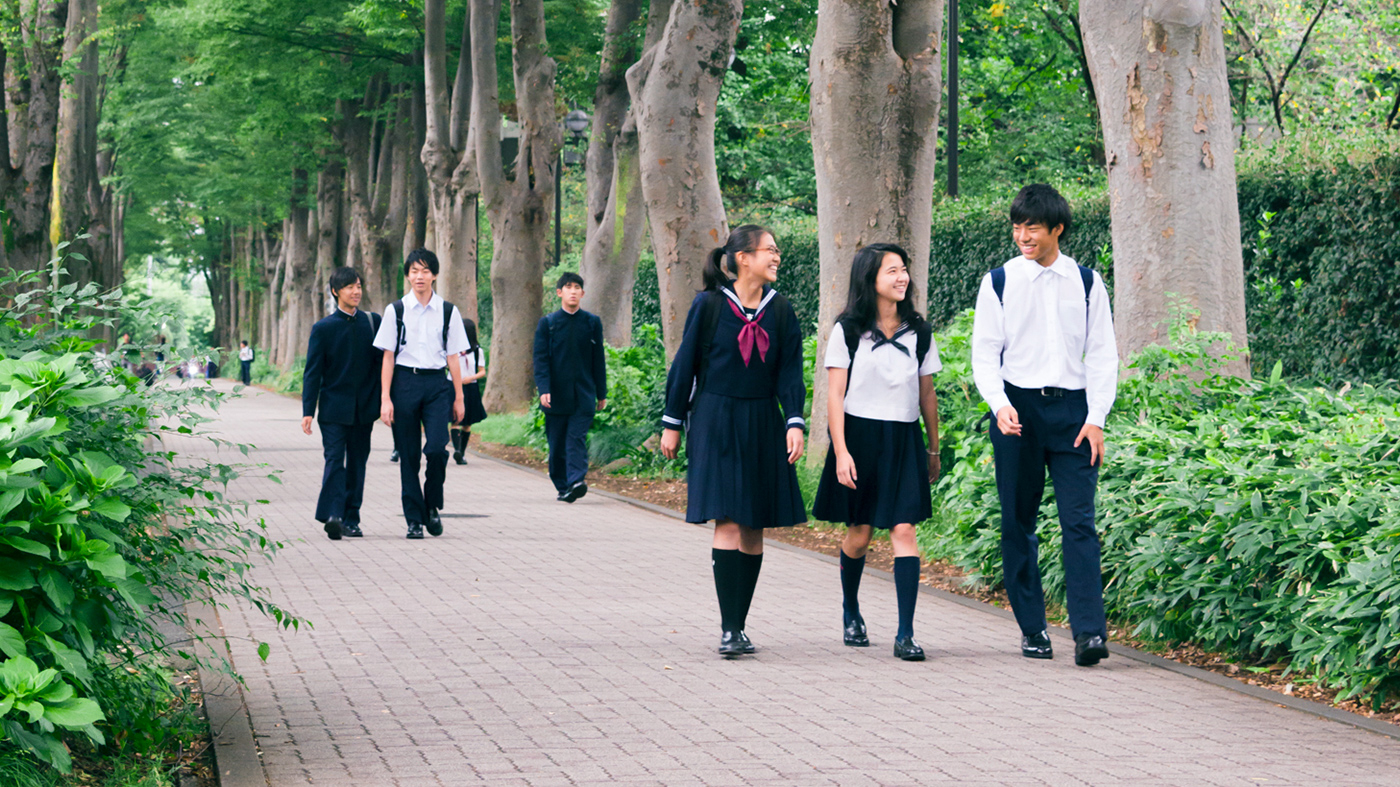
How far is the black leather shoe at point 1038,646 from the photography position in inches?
261

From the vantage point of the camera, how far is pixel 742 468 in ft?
21.8

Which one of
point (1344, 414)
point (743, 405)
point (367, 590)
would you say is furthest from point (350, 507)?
point (1344, 414)

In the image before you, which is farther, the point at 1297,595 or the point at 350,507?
the point at 350,507

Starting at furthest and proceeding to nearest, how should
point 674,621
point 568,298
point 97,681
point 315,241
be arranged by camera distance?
point 315,241 < point 568,298 < point 674,621 < point 97,681

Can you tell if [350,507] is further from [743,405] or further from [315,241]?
[315,241]

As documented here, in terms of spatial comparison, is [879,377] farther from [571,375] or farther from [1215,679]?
[571,375]

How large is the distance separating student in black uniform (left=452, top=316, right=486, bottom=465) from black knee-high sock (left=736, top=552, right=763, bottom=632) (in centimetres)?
502

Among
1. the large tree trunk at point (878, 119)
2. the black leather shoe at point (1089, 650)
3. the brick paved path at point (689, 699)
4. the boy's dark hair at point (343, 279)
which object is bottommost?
the brick paved path at point (689, 699)

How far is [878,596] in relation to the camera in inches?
331

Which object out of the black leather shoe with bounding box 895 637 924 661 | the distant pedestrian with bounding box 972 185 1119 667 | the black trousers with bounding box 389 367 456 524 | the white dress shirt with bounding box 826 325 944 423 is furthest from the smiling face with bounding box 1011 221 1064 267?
the black trousers with bounding box 389 367 456 524

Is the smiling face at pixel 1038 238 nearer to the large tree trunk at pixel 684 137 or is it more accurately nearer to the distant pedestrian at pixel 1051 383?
the distant pedestrian at pixel 1051 383

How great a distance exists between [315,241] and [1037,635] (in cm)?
4061

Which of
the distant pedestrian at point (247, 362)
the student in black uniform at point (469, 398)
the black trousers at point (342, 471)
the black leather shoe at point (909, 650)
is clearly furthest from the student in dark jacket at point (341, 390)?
the distant pedestrian at point (247, 362)

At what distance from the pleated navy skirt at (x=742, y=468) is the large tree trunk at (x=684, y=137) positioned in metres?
8.26
